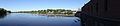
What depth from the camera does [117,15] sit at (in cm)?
1235

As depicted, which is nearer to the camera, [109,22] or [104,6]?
[109,22]

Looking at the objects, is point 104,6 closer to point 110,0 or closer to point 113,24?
point 110,0

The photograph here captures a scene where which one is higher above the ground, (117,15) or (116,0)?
(116,0)

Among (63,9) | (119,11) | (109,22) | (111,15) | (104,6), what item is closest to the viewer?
(109,22)

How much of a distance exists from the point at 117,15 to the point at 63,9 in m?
169

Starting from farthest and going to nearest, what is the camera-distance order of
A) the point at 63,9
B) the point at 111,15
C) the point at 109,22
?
the point at 63,9 < the point at 111,15 < the point at 109,22

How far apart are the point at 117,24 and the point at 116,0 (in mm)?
2999

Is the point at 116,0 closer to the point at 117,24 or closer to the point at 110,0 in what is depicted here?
the point at 110,0

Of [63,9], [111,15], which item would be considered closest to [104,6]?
[111,15]

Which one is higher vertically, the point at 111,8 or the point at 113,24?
the point at 111,8

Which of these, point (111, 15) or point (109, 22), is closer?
point (109, 22)

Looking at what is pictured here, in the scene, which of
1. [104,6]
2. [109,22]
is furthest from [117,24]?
[104,6]

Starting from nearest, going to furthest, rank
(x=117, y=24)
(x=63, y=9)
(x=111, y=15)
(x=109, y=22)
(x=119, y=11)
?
1. (x=117, y=24)
2. (x=109, y=22)
3. (x=119, y=11)
4. (x=111, y=15)
5. (x=63, y=9)

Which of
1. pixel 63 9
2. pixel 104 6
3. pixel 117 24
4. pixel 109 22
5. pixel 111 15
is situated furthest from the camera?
pixel 63 9
